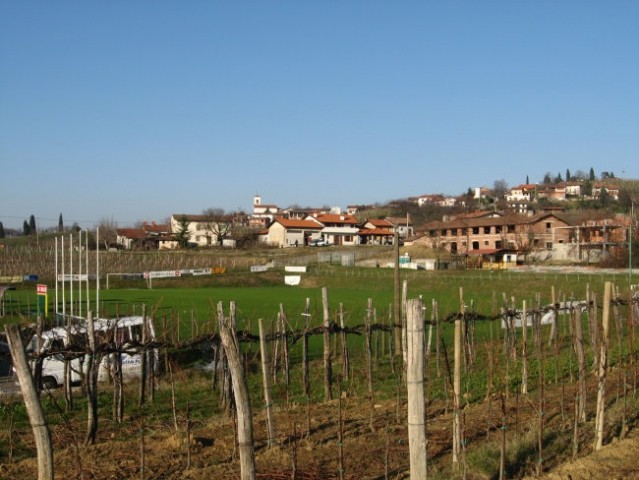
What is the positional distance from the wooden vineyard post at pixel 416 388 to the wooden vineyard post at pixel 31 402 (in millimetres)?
3186

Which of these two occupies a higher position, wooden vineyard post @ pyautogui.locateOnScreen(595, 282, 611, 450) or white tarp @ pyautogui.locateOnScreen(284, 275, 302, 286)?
wooden vineyard post @ pyautogui.locateOnScreen(595, 282, 611, 450)

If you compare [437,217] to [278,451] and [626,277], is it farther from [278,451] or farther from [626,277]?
[278,451]

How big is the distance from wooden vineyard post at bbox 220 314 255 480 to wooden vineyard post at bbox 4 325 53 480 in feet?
5.55

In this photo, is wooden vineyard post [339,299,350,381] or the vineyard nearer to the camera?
the vineyard

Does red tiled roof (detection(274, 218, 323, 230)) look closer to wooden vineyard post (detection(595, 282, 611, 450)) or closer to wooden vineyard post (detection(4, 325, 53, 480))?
wooden vineyard post (detection(595, 282, 611, 450))

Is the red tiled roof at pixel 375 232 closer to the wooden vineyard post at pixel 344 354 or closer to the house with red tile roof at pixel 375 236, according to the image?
the house with red tile roof at pixel 375 236

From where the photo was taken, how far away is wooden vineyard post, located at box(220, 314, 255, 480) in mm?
5957

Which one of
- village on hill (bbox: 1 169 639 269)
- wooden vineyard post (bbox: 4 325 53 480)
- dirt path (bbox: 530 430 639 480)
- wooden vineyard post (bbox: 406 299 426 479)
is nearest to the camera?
wooden vineyard post (bbox: 406 299 426 479)

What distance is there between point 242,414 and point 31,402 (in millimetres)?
1839

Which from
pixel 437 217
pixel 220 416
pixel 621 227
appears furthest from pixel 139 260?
pixel 437 217

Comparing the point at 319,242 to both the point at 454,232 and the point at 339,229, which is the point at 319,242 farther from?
the point at 454,232

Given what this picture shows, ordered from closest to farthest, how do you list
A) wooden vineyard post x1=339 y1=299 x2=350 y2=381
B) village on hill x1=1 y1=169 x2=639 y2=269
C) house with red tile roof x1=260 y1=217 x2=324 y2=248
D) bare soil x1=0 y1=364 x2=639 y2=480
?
1. bare soil x1=0 y1=364 x2=639 y2=480
2. wooden vineyard post x1=339 y1=299 x2=350 y2=381
3. village on hill x1=1 y1=169 x2=639 y2=269
4. house with red tile roof x1=260 y1=217 x2=324 y2=248

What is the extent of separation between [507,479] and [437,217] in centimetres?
12897

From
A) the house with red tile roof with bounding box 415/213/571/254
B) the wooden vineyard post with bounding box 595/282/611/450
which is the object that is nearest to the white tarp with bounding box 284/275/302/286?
the house with red tile roof with bounding box 415/213/571/254
